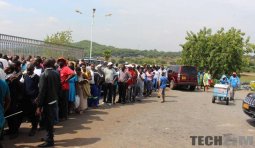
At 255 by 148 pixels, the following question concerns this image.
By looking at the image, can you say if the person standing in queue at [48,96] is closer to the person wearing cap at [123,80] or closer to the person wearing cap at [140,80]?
the person wearing cap at [123,80]

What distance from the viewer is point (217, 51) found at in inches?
1590

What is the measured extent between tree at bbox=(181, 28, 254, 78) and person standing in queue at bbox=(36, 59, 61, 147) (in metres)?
33.9

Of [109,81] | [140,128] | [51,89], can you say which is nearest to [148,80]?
[109,81]

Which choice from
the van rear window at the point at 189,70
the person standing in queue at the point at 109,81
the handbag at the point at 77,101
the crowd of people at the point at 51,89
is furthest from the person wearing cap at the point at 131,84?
the van rear window at the point at 189,70

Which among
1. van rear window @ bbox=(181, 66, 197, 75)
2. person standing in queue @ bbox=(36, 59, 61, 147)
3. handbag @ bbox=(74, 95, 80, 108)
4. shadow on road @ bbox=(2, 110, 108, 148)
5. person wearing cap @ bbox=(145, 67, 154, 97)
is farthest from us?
van rear window @ bbox=(181, 66, 197, 75)

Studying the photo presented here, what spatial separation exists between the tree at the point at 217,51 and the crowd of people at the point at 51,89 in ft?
76.4

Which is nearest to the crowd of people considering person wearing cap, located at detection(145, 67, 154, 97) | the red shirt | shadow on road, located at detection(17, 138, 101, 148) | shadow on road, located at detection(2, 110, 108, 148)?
the red shirt

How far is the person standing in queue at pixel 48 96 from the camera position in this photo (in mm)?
7509

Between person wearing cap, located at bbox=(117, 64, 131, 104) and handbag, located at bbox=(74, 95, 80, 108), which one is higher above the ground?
person wearing cap, located at bbox=(117, 64, 131, 104)

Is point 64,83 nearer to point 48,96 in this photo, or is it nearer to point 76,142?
point 76,142

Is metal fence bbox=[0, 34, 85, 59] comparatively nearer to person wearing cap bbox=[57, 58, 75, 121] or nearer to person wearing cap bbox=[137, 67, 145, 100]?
person wearing cap bbox=[137, 67, 145, 100]

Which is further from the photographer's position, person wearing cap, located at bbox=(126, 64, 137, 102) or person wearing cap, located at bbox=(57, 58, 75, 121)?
person wearing cap, located at bbox=(126, 64, 137, 102)

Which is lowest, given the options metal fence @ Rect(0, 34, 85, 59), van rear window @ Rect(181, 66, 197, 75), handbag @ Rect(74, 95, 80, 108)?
handbag @ Rect(74, 95, 80, 108)

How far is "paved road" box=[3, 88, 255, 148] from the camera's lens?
8.35 m
